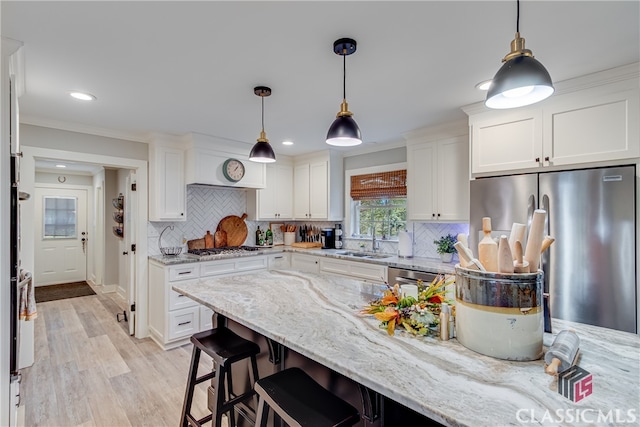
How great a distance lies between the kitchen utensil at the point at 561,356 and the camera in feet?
3.00

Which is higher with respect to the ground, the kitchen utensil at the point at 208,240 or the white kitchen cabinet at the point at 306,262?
the kitchen utensil at the point at 208,240

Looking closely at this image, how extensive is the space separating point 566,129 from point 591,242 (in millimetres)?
810

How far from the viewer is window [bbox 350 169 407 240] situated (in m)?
4.06

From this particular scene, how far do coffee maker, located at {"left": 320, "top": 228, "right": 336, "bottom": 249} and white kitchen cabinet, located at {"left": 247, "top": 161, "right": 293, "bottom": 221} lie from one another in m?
0.77

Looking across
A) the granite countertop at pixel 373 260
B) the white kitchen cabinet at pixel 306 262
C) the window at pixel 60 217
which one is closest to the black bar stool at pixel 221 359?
the granite countertop at pixel 373 260

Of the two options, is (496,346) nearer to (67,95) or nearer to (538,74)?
(538,74)

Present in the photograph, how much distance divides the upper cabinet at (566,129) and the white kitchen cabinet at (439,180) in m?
0.43

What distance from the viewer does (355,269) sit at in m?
3.65

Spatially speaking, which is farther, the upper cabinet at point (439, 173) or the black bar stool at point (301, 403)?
the upper cabinet at point (439, 173)

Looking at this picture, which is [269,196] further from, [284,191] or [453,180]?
[453,180]

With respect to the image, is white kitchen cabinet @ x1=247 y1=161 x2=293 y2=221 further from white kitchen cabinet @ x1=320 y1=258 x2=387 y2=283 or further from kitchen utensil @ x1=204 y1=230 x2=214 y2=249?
white kitchen cabinet @ x1=320 y1=258 x2=387 y2=283

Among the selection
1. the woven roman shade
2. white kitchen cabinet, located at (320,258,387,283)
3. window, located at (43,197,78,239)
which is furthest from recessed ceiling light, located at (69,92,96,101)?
window, located at (43,197,78,239)

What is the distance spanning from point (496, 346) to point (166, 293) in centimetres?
327

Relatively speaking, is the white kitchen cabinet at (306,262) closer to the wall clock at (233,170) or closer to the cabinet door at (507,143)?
the wall clock at (233,170)
